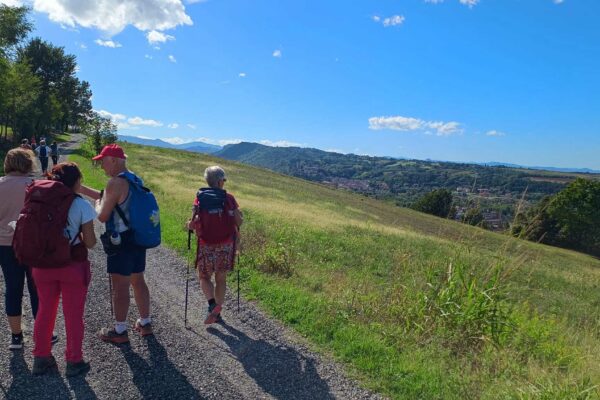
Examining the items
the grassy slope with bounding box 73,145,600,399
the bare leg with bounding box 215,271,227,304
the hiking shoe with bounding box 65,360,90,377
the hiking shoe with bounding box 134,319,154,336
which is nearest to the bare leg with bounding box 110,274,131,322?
the hiking shoe with bounding box 134,319,154,336

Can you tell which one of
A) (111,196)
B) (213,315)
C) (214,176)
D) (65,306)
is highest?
(214,176)

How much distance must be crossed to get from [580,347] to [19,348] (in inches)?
272

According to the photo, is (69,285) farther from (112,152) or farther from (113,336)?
(112,152)

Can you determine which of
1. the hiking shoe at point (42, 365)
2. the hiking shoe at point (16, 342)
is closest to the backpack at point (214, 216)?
the hiking shoe at point (42, 365)

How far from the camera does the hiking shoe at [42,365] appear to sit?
393 cm

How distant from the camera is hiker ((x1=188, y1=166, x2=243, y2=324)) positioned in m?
5.28

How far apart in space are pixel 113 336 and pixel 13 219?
5.56 ft

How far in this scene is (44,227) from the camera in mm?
3715

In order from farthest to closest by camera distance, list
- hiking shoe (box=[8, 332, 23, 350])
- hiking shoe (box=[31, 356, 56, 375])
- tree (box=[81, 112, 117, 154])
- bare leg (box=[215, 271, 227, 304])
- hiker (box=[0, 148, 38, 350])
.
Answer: tree (box=[81, 112, 117, 154])
bare leg (box=[215, 271, 227, 304])
hiking shoe (box=[8, 332, 23, 350])
hiker (box=[0, 148, 38, 350])
hiking shoe (box=[31, 356, 56, 375])

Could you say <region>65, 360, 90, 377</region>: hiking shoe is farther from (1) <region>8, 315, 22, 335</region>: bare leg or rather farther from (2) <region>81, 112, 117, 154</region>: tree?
(2) <region>81, 112, 117, 154</region>: tree

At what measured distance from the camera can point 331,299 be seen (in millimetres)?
6648

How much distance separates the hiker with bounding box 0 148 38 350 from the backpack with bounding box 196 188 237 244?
1915 mm

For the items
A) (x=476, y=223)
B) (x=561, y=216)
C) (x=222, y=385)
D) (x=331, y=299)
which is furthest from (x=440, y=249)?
(x=561, y=216)

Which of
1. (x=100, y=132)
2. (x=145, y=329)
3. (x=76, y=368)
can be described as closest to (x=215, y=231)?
(x=145, y=329)
